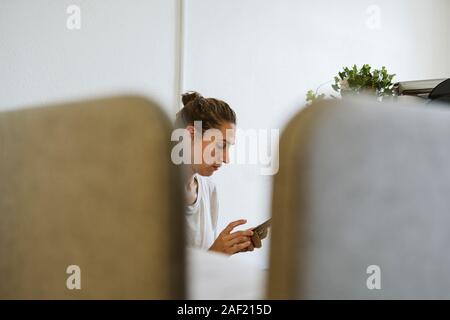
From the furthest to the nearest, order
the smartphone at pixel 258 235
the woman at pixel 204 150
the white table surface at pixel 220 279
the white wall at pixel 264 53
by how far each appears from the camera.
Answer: the white wall at pixel 264 53 < the woman at pixel 204 150 < the smartphone at pixel 258 235 < the white table surface at pixel 220 279

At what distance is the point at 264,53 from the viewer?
2.45 meters

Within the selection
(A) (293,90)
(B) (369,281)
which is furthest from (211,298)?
(A) (293,90)

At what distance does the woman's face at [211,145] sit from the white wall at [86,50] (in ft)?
1.57

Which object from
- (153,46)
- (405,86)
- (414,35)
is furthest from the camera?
(414,35)

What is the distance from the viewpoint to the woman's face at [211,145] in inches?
57.7

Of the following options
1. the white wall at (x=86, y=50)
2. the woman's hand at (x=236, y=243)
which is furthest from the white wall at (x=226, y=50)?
the woman's hand at (x=236, y=243)

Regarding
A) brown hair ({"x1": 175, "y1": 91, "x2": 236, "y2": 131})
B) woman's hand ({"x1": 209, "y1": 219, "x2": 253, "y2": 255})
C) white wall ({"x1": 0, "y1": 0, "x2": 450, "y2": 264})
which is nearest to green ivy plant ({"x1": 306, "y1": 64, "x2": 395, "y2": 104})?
brown hair ({"x1": 175, "y1": 91, "x2": 236, "y2": 131})

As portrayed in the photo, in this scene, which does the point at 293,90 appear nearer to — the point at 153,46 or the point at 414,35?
the point at 153,46

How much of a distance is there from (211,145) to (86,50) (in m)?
0.77

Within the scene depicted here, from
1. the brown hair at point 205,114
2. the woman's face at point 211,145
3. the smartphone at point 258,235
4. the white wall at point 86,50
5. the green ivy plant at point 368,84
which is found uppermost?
the white wall at point 86,50

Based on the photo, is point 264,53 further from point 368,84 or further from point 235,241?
point 235,241

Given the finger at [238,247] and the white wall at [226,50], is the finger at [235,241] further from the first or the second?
the white wall at [226,50]

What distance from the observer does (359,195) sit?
20.5 inches
